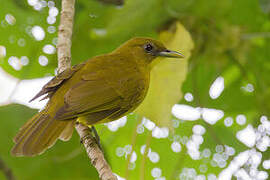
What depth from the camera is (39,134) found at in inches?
101

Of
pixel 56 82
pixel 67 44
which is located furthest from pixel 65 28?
pixel 56 82

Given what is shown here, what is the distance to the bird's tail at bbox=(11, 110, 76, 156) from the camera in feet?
8.04

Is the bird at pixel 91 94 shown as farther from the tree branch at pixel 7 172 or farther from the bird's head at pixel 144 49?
the tree branch at pixel 7 172

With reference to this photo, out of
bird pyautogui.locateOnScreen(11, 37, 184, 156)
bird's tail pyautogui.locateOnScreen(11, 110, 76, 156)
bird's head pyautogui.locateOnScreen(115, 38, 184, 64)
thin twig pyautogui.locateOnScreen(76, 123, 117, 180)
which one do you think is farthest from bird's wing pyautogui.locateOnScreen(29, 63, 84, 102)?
bird's head pyautogui.locateOnScreen(115, 38, 184, 64)

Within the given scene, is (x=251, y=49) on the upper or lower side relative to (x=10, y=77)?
upper

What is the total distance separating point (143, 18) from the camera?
9.98 feet

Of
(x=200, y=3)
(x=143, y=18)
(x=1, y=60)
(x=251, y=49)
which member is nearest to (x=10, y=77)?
(x=1, y=60)

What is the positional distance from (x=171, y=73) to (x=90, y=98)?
0.45 metres

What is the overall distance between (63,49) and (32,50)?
0.60m

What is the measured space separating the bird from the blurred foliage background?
4.7 inches

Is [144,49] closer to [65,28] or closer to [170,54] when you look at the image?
[170,54]

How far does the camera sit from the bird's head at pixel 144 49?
10.7 ft

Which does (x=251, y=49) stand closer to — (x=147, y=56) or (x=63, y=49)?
(x=147, y=56)

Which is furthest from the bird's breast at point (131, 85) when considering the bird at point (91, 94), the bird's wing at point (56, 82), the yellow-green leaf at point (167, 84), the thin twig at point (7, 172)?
the thin twig at point (7, 172)
